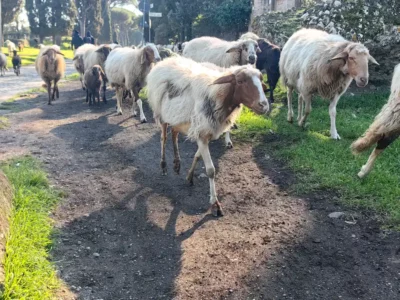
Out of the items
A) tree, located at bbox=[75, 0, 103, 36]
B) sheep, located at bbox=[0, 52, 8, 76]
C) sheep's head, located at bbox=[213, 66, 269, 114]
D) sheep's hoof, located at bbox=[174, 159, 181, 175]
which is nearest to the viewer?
sheep's head, located at bbox=[213, 66, 269, 114]

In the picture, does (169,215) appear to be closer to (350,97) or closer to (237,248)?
(237,248)

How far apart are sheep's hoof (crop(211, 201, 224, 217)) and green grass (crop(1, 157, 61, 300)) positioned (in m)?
1.77

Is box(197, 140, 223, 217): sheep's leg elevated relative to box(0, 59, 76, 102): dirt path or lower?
elevated

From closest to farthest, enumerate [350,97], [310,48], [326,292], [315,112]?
[326,292] → [310,48] → [315,112] → [350,97]

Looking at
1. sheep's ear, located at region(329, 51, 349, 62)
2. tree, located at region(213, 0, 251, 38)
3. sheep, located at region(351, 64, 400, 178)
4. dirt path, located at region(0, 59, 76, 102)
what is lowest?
dirt path, located at region(0, 59, 76, 102)

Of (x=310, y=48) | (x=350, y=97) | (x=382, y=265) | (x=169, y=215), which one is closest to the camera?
(x=382, y=265)

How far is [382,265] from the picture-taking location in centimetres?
363

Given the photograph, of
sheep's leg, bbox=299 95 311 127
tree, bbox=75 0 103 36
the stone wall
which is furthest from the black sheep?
tree, bbox=75 0 103 36

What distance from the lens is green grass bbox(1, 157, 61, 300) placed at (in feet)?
10.1

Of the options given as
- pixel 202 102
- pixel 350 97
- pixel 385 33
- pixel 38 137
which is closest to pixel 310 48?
pixel 350 97

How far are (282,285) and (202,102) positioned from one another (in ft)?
7.74

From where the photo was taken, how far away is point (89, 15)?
161ft

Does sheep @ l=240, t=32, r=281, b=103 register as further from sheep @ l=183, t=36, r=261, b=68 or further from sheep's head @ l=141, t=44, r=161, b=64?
sheep's head @ l=141, t=44, r=161, b=64

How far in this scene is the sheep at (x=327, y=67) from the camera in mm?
6578
